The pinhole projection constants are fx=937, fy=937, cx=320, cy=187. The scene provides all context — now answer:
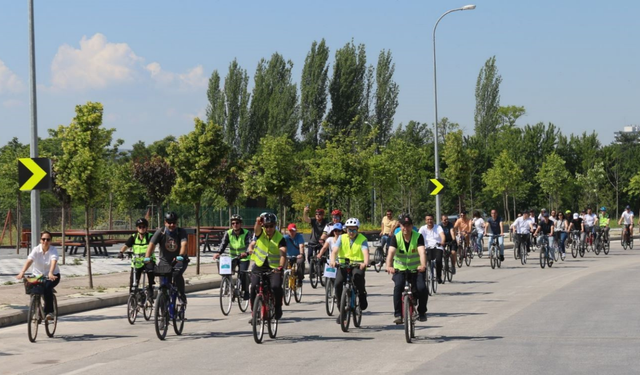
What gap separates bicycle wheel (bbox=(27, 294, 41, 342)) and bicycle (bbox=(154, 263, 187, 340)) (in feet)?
5.68

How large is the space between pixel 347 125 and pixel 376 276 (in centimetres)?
4609

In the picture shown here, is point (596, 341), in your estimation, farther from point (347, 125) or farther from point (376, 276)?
point (347, 125)

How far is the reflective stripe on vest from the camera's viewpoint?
40.9ft

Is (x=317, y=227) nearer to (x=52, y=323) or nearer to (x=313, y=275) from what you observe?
(x=313, y=275)

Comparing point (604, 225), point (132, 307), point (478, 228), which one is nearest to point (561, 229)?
point (478, 228)

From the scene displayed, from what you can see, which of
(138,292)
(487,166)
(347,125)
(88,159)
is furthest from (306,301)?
(487,166)

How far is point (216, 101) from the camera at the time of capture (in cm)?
7381

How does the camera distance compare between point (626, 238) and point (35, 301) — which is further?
point (626, 238)

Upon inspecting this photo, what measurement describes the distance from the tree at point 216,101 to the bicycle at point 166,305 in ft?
196

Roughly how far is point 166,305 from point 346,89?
60.2m

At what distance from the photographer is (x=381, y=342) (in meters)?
11.9

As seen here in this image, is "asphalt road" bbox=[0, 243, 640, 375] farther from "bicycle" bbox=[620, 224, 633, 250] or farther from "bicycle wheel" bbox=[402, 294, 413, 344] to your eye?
"bicycle" bbox=[620, 224, 633, 250]

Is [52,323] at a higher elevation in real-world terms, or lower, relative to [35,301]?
lower

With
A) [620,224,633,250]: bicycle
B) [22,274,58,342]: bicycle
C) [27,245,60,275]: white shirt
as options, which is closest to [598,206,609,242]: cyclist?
[620,224,633,250]: bicycle
